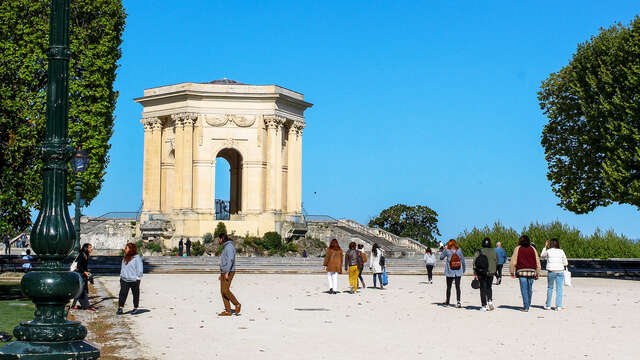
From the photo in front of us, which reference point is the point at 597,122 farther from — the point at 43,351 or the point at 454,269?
the point at 43,351

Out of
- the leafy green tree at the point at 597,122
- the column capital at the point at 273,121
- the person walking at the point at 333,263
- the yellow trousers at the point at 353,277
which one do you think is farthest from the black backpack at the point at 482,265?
the column capital at the point at 273,121

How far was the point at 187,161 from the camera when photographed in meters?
57.6

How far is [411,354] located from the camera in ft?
36.1

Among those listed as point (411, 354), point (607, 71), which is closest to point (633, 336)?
point (411, 354)

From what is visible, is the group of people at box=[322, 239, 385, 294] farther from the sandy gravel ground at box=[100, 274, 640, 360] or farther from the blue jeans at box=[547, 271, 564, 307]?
the blue jeans at box=[547, 271, 564, 307]

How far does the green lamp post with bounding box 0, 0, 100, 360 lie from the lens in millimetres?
8125

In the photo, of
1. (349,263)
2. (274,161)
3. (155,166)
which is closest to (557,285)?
(349,263)

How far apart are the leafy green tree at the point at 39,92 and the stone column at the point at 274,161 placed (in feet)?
72.4

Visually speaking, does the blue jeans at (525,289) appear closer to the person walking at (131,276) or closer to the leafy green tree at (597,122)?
the person walking at (131,276)

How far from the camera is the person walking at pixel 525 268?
18.6m

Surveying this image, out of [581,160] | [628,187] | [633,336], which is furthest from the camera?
[581,160]

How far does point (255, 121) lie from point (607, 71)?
27.8 metres

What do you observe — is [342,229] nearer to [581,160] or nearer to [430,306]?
[581,160]

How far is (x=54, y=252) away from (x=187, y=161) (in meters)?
49.8
